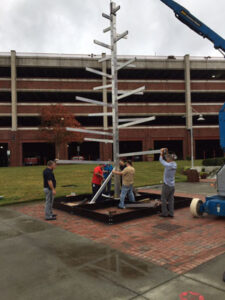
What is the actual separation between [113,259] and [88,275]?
2.56 feet

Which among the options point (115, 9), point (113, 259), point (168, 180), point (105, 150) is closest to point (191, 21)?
point (115, 9)

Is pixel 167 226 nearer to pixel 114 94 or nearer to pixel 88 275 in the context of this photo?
pixel 88 275

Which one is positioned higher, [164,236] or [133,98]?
[133,98]

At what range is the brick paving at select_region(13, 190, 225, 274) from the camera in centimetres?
507

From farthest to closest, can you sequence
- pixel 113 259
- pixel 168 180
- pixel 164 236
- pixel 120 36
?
pixel 120 36, pixel 168 180, pixel 164 236, pixel 113 259

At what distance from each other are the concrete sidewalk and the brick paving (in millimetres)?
275

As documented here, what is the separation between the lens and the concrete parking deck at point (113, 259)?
12.6ft

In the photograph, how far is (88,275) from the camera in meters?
4.36

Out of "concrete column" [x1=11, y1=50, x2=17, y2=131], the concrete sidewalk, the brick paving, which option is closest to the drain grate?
the brick paving

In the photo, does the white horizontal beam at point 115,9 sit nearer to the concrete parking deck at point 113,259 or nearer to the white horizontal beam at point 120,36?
the white horizontal beam at point 120,36

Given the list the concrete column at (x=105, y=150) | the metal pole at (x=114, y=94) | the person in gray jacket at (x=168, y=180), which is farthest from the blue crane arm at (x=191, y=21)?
the concrete column at (x=105, y=150)

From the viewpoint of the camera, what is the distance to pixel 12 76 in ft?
135

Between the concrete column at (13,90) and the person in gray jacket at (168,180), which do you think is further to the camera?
the concrete column at (13,90)

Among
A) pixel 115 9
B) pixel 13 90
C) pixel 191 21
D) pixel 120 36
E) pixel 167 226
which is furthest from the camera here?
pixel 13 90
